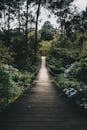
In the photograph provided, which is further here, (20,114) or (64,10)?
(64,10)

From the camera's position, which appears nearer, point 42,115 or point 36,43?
point 42,115

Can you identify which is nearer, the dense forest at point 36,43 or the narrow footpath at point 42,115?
the narrow footpath at point 42,115

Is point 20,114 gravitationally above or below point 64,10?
below

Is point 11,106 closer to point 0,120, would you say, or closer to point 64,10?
point 0,120

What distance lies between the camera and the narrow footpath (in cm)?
1389

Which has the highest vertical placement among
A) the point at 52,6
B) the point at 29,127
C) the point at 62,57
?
the point at 52,6

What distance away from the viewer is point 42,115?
16188 millimetres

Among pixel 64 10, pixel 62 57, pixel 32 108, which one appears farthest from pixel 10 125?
pixel 64 10

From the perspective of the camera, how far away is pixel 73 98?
66.3 ft

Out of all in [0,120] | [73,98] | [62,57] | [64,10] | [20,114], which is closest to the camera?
[0,120]

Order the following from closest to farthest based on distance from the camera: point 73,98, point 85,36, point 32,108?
point 32,108 → point 73,98 → point 85,36

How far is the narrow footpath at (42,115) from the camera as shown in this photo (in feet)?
45.6

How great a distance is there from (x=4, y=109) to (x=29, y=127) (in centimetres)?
397

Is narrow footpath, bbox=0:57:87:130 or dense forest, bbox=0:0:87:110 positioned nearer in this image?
narrow footpath, bbox=0:57:87:130
